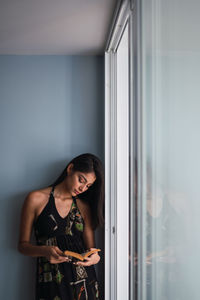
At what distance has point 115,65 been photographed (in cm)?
211

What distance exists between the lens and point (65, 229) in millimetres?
2002

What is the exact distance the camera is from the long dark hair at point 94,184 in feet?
6.48

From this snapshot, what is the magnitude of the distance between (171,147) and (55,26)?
141 cm

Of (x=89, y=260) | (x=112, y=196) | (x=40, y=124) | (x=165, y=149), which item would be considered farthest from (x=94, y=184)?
(x=165, y=149)

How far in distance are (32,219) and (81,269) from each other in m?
0.47

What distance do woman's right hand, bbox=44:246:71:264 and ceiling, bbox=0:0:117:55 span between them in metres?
1.37

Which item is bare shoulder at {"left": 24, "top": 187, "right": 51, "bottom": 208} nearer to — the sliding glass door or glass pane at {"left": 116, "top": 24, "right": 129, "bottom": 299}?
glass pane at {"left": 116, "top": 24, "right": 129, "bottom": 299}

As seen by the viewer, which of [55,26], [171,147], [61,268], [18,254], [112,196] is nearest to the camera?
[171,147]

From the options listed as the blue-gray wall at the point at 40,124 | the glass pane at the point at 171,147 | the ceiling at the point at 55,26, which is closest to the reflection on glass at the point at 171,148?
the glass pane at the point at 171,147

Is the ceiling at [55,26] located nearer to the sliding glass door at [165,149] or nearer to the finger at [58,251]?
the sliding glass door at [165,149]

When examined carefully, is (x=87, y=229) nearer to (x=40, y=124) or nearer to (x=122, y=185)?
(x=122, y=185)

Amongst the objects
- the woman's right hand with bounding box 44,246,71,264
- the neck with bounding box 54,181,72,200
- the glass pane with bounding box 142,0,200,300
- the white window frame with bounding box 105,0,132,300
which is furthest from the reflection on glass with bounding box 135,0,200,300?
the neck with bounding box 54,181,72,200

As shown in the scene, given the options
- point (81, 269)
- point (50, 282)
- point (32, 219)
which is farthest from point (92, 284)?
point (32, 219)

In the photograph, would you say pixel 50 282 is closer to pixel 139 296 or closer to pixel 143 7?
pixel 139 296
